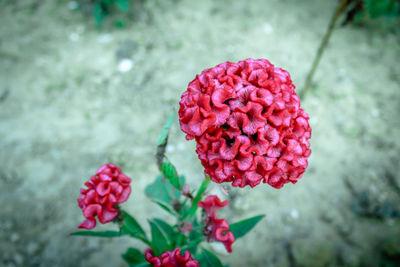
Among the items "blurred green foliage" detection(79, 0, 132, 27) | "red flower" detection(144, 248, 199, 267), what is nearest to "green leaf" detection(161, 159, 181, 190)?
"red flower" detection(144, 248, 199, 267)

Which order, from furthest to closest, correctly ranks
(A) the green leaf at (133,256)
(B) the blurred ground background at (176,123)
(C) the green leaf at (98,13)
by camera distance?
(C) the green leaf at (98,13), (B) the blurred ground background at (176,123), (A) the green leaf at (133,256)

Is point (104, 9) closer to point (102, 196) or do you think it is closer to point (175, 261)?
point (102, 196)

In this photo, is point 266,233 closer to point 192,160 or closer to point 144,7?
point 192,160

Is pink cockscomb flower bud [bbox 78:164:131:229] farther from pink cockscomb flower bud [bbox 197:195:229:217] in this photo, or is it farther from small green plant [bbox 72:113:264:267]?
pink cockscomb flower bud [bbox 197:195:229:217]

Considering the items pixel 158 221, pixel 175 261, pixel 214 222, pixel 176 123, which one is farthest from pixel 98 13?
pixel 175 261

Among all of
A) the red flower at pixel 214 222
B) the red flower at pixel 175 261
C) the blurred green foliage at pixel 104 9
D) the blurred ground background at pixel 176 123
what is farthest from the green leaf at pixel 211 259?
the blurred green foliage at pixel 104 9

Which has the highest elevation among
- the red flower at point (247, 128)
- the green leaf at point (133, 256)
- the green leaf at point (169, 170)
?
the red flower at point (247, 128)

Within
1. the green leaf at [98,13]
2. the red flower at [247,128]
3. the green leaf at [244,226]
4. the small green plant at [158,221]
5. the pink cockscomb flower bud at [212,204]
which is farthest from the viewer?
the green leaf at [98,13]

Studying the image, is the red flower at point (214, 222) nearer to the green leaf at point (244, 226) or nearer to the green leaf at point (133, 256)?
the green leaf at point (244, 226)
